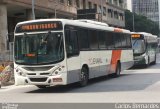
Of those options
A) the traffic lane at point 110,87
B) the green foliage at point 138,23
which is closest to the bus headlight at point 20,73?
the traffic lane at point 110,87

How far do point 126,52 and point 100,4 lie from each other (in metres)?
55.7

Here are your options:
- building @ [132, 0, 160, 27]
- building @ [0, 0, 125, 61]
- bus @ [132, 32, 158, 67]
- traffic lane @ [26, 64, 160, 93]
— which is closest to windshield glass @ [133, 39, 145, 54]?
bus @ [132, 32, 158, 67]

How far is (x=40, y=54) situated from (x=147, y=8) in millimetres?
151509

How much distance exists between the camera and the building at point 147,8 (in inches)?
6289

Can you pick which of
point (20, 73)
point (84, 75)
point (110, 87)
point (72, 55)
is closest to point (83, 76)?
point (84, 75)

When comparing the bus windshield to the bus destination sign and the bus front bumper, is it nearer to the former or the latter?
the bus destination sign

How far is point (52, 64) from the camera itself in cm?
1734

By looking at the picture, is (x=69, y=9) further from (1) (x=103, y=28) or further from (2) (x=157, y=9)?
(2) (x=157, y=9)

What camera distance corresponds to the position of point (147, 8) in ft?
544

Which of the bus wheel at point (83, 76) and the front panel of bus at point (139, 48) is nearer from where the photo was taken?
the bus wheel at point (83, 76)

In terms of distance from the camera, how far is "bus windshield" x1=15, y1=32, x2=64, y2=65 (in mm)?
17469

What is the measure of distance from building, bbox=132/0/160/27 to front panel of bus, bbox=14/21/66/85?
140 metres

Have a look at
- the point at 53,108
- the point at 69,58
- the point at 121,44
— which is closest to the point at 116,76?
the point at 121,44

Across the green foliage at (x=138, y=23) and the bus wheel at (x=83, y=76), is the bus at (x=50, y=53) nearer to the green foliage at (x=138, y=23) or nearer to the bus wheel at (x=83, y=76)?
the bus wheel at (x=83, y=76)
